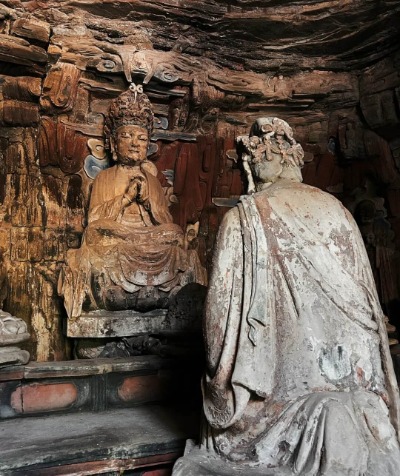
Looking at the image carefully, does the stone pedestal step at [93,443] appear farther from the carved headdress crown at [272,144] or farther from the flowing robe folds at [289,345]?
the carved headdress crown at [272,144]

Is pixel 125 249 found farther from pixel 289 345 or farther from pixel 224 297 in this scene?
pixel 289 345

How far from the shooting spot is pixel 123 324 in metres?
5.20

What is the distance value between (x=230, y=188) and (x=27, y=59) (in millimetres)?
3172

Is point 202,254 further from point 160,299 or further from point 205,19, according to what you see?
point 205,19

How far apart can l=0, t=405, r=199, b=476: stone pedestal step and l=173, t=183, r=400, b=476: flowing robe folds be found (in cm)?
89

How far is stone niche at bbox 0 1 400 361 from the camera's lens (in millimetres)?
5859

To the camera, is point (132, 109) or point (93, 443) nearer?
point (93, 443)

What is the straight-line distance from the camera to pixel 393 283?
266 inches

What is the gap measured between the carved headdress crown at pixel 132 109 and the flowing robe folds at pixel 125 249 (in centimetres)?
61

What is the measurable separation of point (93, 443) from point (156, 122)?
4712mm

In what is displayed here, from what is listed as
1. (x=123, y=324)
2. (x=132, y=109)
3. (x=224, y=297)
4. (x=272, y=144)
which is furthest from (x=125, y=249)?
(x=224, y=297)

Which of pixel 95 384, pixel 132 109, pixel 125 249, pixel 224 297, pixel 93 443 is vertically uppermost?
pixel 132 109

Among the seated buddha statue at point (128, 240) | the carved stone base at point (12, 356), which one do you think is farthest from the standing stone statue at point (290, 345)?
the seated buddha statue at point (128, 240)

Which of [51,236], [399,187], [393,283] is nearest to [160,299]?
[51,236]
